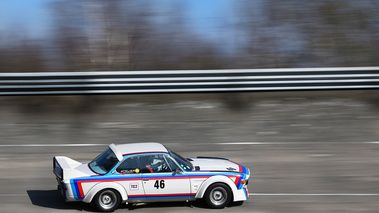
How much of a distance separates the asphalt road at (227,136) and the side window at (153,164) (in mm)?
2269

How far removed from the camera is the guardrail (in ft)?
49.2

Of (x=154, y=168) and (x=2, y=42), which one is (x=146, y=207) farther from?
(x=2, y=42)

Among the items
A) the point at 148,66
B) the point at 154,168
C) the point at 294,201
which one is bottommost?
the point at 294,201

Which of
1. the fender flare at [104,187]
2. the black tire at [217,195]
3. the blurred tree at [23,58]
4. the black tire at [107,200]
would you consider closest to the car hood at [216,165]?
the black tire at [217,195]

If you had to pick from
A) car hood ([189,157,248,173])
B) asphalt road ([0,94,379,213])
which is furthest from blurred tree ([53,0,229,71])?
car hood ([189,157,248,173])

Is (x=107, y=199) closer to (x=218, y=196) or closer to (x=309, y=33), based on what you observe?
(x=218, y=196)

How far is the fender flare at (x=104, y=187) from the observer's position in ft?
26.7

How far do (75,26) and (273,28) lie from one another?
693 centimetres

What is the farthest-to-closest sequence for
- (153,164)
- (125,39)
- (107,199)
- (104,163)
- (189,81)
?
(125,39)
(189,81)
(104,163)
(153,164)
(107,199)

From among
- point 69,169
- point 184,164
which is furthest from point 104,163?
point 184,164

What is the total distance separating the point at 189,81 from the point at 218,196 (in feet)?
23.4

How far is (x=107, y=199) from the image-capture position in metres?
8.26

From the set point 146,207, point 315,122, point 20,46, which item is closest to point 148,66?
point 20,46

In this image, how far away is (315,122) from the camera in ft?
47.2
